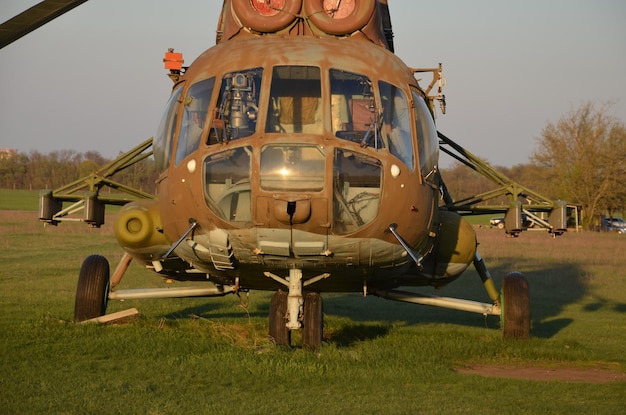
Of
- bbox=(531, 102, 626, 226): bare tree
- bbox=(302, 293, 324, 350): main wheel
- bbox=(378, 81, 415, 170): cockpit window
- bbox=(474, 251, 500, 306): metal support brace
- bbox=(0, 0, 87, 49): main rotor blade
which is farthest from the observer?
bbox=(531, 102, 626, 226): bare tree

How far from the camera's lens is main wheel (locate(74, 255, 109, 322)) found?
13047mm

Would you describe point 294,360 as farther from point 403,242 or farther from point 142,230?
point 142,230

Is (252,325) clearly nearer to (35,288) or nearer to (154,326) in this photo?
(154,326)

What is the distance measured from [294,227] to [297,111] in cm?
155

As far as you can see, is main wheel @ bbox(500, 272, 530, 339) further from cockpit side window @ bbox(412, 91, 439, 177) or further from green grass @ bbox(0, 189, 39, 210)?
green grass @ bbox(0, 189, 39, 210)

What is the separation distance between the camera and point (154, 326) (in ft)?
42.4

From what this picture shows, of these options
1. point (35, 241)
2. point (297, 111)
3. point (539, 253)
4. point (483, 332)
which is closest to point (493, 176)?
point (483, 332)

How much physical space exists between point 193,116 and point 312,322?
250 centimetres

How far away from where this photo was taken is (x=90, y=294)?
42.8 feet

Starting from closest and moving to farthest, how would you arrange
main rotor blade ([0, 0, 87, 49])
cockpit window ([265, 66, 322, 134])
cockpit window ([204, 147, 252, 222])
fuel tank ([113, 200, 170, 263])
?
main rotor blade ([0, 0, 87, 49]) → cockpit window ([204, 147, 252, 222]) → cockpit window ([265, 66, 322, 134]) → fuel tank ([113, 200, 170, 263])

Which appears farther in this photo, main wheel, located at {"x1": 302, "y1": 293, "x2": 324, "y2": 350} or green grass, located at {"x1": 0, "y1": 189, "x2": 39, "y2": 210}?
green grass, located at {"x1": 0, "y1": 189, "x2": 39, "y2": 210}

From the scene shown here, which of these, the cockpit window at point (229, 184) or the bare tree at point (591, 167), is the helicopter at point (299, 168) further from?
the bare tree at point (591, 167)

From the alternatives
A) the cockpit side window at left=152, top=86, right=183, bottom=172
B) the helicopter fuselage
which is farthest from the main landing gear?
the cockpit side window at left=152, top=86, right=183, bottom=172

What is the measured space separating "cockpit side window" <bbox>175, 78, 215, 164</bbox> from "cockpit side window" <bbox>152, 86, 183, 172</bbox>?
215 mm
